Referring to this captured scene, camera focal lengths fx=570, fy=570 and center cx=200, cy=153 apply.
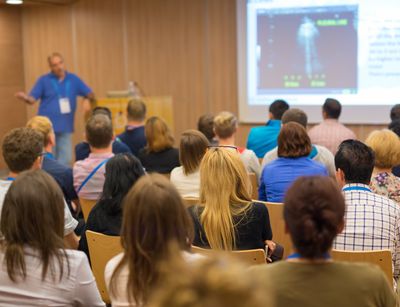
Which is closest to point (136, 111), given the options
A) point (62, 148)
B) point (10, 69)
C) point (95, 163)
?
point (95, 163)

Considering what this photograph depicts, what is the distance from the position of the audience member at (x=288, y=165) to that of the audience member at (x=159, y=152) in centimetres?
118

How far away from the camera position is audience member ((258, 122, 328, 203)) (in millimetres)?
3865

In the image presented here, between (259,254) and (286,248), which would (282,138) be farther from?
(259,254)

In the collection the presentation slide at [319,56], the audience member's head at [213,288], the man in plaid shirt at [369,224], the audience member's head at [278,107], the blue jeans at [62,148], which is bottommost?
the blue jeans at [62,148]

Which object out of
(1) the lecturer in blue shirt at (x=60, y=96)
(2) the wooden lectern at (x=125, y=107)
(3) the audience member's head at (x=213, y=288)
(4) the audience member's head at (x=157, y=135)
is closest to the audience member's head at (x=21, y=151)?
(4) the audience member's head at (x=157, y=135)

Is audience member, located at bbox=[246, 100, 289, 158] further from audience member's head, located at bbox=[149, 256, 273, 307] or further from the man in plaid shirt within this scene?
audience member's head, located at bbox=[149, 256, 273, 307]

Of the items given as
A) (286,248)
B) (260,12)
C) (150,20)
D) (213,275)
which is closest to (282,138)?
(286,248)

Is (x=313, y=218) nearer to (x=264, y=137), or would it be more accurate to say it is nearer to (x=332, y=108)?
(x=264, y=137)

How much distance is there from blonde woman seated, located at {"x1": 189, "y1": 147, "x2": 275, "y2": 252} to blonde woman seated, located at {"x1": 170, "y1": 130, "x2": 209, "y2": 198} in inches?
39.4

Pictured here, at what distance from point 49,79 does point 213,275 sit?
7451 mm

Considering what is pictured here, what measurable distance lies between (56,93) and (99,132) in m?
3.87

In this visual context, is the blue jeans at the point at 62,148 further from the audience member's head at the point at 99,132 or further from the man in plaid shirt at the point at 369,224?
the man in plaid shirt at the point at 369,224

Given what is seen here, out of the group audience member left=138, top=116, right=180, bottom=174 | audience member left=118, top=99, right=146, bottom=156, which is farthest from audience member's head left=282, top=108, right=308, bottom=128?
audience member left=118, top=99, right=146, bottom=156

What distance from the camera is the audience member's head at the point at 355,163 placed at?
2.96 m
